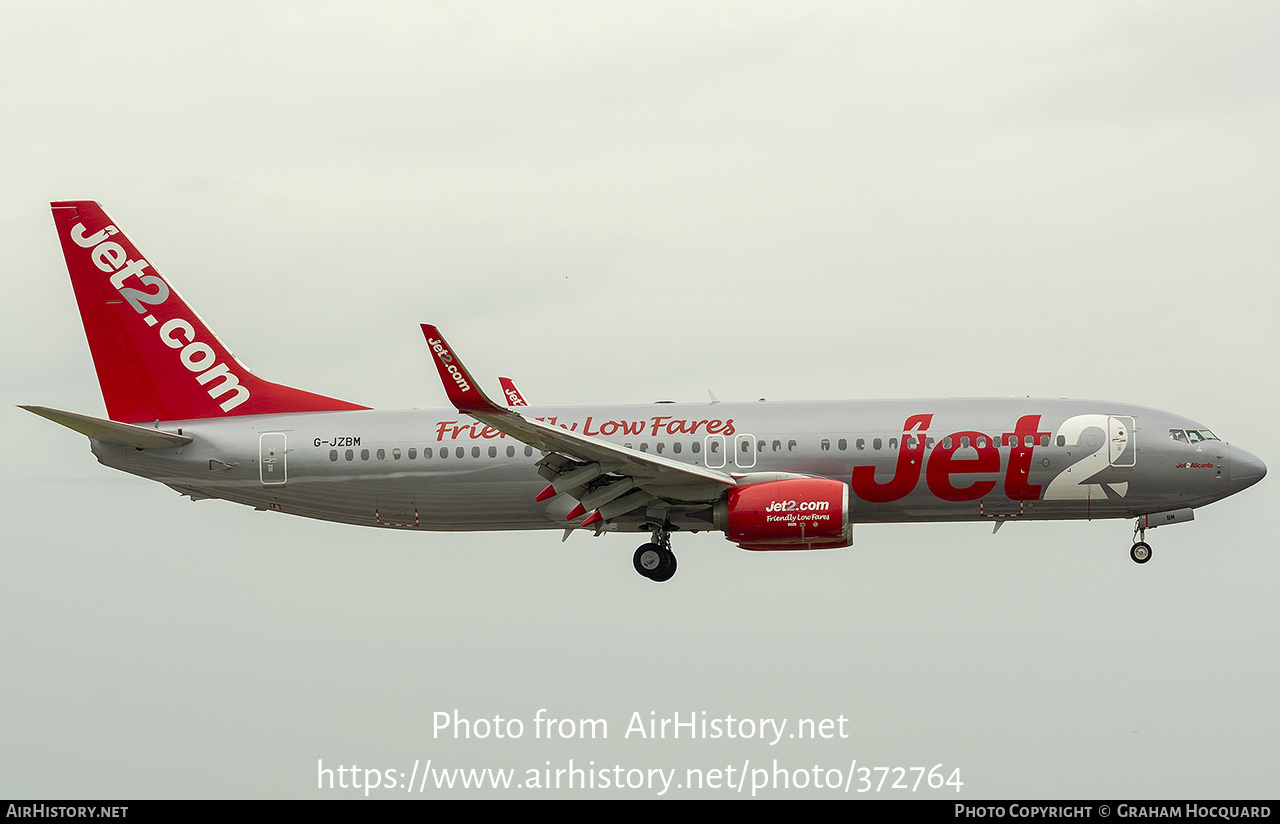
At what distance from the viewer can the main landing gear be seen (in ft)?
108

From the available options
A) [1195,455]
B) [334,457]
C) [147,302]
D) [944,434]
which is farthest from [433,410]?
[1195,455]

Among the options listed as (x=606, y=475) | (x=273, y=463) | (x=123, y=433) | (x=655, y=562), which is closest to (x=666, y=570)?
(x=655, y=562)

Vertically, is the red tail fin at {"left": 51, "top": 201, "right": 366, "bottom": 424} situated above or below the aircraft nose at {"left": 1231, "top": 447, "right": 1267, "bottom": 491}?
above

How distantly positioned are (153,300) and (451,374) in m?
12.8

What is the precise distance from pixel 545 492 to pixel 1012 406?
11.5 metres

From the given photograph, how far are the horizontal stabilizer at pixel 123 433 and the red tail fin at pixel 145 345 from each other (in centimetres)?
117

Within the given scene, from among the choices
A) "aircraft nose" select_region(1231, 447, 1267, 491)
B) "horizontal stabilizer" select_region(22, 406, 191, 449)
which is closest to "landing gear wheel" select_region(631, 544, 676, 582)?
"horizontal stabilizer" select_region(22, 406, 191, 449)

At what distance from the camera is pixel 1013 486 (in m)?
31.6

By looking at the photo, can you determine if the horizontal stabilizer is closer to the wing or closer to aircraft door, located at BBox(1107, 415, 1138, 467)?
the wing

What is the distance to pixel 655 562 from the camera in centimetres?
3294

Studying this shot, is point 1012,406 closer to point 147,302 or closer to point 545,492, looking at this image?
point 545,492

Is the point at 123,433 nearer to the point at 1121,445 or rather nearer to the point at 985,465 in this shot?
the point at 985,465

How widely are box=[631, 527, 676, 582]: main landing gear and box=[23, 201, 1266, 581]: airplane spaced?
4 centimetres

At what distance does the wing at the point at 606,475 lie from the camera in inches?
1152
